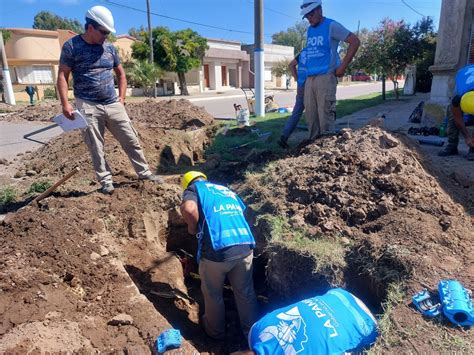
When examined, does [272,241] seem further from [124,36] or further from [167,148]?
[124,36]

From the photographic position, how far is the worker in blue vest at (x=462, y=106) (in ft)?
13.2

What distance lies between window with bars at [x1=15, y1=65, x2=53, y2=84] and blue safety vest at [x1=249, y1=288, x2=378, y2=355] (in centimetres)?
3350

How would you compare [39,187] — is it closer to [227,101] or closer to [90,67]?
[90,67]

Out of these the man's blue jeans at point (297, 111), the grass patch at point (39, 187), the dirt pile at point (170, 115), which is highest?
the man's blue jeans at point (297, 111)

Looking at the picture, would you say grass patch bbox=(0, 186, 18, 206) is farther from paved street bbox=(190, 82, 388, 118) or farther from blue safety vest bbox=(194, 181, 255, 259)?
paved street bbox=(190, 82, 388, 118)

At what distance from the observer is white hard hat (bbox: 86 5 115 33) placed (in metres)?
3.73

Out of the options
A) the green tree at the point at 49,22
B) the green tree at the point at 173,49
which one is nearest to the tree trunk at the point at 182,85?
the green tree at the point at 173,49

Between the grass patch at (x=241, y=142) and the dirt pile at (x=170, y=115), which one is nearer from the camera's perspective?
the grass patch at (x=241, y=142)

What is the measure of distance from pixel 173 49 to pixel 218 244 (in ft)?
86.9

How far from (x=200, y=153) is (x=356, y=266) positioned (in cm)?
474

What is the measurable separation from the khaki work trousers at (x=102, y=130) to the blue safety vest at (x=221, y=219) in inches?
65.1

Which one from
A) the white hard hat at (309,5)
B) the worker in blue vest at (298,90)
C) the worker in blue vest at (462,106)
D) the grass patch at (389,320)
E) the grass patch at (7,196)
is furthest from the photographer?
the worker in blue vest at (298,90)

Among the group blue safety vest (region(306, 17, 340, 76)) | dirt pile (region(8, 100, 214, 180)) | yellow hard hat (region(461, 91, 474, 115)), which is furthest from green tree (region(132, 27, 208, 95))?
yellow hard hat (region(461, 91, 474, 115))

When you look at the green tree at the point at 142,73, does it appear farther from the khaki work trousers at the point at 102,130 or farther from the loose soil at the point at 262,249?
the khaki work trousers at the point at 102,130
